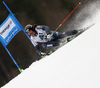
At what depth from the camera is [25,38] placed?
370 cm

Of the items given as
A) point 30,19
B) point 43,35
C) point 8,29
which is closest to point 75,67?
point 43,35

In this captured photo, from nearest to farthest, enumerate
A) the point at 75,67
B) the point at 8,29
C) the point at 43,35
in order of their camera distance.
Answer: the point at 75,67 < the point at 43,35 < the point at 8,29

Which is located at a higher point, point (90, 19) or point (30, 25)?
point (30, 25)

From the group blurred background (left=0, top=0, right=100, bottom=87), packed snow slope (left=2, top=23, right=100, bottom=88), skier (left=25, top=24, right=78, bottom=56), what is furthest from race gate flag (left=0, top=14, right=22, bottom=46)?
packed snow slope (left=2, top=23, right=100, bottom=88)

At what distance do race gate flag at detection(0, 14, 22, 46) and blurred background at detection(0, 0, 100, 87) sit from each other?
0.09 m

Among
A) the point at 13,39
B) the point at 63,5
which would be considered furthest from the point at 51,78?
the point at 13,39

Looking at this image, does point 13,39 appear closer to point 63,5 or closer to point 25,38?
point 25,38

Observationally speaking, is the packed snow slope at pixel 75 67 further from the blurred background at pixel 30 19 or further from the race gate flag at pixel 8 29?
the race gate flag at pixel 8 29

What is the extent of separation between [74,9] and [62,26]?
0.38 meters

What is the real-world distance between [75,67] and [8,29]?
203 centimetres

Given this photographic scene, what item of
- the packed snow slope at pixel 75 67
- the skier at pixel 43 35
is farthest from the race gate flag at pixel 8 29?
the packed snow slope at pixel 75 67

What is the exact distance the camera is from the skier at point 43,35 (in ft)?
10.5

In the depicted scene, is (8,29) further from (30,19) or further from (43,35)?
(43,35)

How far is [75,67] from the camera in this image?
2.46 meters
